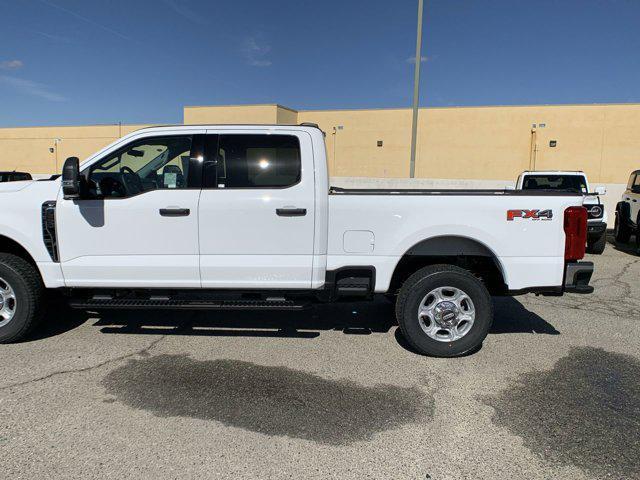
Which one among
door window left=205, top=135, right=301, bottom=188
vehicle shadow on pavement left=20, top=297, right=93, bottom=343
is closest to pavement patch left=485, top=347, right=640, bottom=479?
door window left=205, top=135, right=301, bottom=188

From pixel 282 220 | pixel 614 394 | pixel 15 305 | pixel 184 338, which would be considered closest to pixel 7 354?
pixel 15 305

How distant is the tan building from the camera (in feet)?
84.0

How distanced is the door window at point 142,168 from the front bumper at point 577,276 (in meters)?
3.61

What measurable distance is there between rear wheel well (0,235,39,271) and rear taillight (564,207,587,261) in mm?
5074

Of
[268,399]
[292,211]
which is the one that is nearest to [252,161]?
[292,211]

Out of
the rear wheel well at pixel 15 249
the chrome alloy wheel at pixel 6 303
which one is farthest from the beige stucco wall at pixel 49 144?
the chrome alloy wheel at pixel 6 303

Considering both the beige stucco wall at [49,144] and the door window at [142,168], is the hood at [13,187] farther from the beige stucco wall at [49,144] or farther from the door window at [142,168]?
the beige stucco wall at [49,144]

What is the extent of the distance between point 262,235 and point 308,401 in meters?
1.53

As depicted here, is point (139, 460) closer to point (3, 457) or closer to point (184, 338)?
point (3, 457)

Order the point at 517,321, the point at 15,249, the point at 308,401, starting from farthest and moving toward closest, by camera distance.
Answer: the point at 517,321 < the point at 15,249 < the point at 308,401

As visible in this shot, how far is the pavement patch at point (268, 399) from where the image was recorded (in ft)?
10.5

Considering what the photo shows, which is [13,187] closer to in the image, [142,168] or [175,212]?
[142,168]

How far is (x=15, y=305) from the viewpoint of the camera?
14.5ft

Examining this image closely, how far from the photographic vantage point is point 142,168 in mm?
4457
